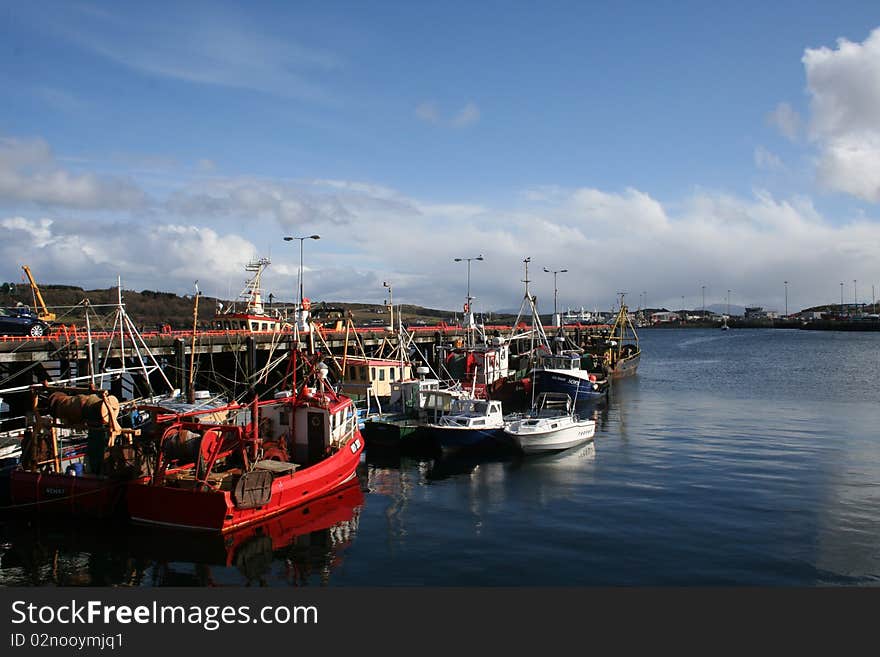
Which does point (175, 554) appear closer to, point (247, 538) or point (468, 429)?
point (247, 538)

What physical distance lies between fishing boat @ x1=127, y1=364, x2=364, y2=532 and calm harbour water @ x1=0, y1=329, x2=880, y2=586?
895 mm

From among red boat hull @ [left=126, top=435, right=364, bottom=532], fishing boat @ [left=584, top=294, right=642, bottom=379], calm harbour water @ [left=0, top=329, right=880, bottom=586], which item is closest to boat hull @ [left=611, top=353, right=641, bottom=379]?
fishing boat @ [left=584, top=294, right=642, bottom=379]

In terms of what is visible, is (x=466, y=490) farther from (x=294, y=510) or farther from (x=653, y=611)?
(x=653, y=611)

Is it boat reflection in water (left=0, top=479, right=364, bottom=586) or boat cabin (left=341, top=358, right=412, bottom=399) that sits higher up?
boat cabin (left=341, top=358, right=412, bottom=399)

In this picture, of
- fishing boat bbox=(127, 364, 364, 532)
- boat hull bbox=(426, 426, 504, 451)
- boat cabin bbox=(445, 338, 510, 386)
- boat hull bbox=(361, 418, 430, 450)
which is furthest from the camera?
boat cabin bbox=(445, 338, 510, 386)

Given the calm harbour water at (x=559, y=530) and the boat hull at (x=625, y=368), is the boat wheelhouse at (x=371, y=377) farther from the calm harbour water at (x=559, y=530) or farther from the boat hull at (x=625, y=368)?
the boat hull at (x=625, y=368)

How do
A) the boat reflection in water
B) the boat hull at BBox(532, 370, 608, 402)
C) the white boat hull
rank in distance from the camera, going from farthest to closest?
the boat hull at BBox(532, 370, 608, 402), the white boat hull, the boat reflection in water

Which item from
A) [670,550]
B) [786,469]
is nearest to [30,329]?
[670,550]

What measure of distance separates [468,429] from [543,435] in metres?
4.56

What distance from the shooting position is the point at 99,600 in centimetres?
1529

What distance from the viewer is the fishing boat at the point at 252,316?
6247 cm

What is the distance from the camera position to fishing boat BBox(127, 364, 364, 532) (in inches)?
894

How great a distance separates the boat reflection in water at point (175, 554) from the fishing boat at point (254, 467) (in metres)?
0.74

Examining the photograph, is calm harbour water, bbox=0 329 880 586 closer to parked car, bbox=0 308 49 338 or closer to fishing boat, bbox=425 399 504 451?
fishing boat, bbox=425 399 504 451
